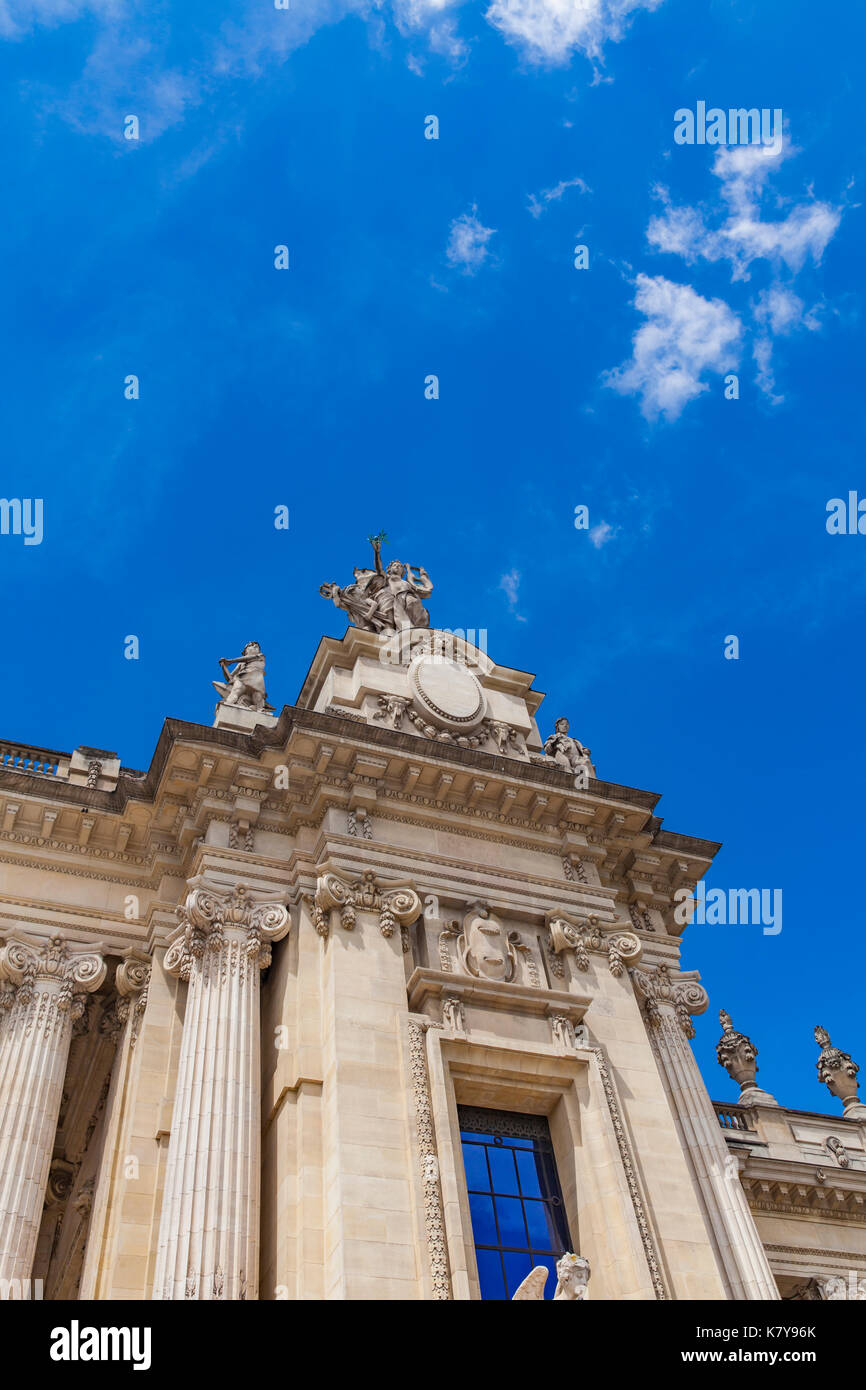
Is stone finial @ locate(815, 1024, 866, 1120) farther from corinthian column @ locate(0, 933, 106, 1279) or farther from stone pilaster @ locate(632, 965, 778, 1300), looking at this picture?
corinthian column @ locate(0, 933, 106, 1279)

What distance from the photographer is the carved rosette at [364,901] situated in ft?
66.9

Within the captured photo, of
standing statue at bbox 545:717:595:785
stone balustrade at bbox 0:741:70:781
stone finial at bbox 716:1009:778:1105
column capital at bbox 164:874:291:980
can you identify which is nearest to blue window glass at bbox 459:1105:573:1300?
column capital at bbox 164:874:291:980

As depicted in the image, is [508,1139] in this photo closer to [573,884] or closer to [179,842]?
[573,884]

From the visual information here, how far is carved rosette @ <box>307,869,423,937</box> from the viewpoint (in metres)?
20.4

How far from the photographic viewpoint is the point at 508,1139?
787 inches

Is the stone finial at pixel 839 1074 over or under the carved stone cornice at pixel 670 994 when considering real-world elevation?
over

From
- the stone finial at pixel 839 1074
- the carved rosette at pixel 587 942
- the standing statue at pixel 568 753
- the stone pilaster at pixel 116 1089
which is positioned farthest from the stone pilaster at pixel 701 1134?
the stone finial at pixel 839 1074

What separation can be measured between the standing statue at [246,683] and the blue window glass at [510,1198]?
9411 millimetres

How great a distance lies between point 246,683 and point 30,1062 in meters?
8.88

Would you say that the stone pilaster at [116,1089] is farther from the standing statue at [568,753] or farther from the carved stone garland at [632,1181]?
the standing statue at [568,753]
